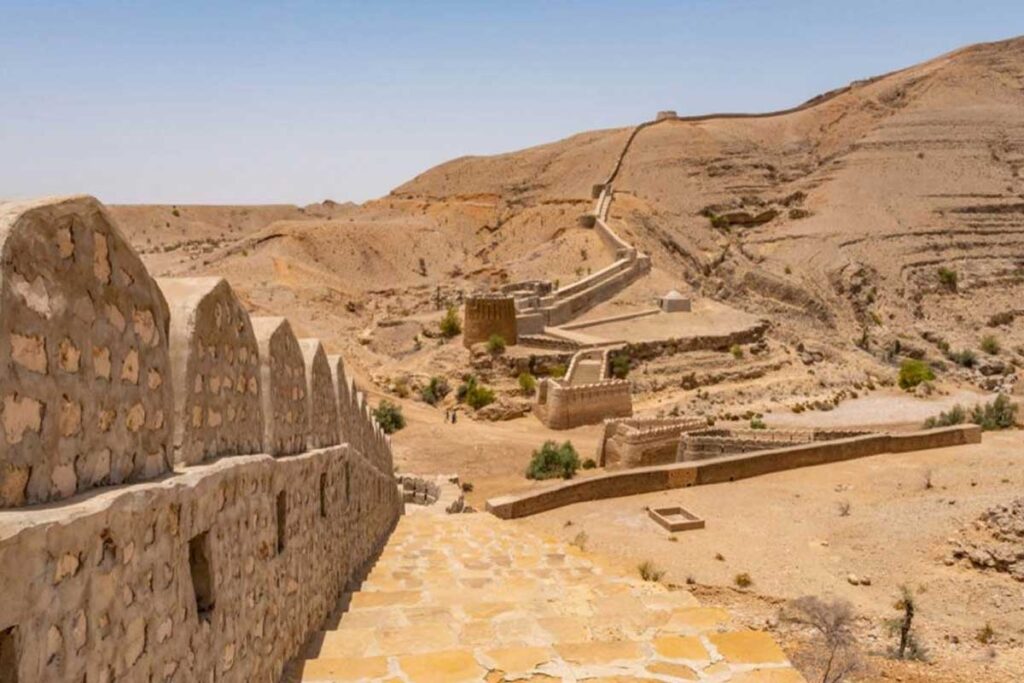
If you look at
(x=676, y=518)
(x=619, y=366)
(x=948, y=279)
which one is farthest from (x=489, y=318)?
(x=948, y=279)

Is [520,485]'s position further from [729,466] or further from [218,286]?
[218,286]

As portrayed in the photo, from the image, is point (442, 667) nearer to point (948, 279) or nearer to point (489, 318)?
point (489, 318)

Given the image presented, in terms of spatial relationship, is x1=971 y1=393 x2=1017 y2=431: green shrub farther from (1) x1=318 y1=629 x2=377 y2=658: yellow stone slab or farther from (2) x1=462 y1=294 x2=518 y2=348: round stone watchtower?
(1) x1=318 y1=629 x2=377 y2=658: yellow stone slab

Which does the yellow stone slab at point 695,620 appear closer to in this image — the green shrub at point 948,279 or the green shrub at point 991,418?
the green shrub at point 991,418

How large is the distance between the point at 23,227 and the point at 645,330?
30.6m

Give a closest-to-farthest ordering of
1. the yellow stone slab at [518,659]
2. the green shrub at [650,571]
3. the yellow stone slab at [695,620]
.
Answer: the yellow stone slab at [518,659], the yellow stone slab at [695,620], the green shrub at [650,571]

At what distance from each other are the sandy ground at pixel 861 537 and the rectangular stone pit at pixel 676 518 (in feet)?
0.45

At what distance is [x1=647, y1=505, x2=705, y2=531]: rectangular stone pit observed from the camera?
1214 centimetres

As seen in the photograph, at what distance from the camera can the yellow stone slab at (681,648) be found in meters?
3.74

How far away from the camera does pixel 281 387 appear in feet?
14.9

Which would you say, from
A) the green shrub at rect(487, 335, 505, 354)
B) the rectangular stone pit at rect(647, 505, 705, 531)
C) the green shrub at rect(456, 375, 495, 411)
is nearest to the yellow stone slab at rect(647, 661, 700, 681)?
the rectangular stone pit at rect(647, 505, 705, 531)

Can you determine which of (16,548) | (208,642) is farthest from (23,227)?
(208,642)

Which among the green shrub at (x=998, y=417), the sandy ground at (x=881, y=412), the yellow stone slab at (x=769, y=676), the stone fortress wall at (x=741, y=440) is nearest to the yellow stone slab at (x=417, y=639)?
the yellow stone slab at (x=769, y=676)

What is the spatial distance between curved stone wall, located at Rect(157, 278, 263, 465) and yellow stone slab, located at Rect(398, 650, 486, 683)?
1287 mm
